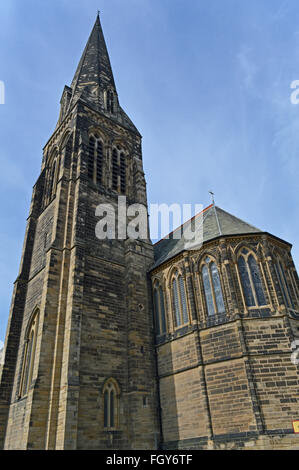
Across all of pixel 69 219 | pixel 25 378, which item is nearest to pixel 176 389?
pixel 25 378

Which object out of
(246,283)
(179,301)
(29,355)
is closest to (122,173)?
(179,301)

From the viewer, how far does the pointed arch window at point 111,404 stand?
14234 millimetres

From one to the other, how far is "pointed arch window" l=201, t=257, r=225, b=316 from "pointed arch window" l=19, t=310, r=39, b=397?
8814 millimetres

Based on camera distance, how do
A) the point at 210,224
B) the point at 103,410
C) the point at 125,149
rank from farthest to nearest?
the point at 125,149 < the point at 210,224 < the point at 103,410

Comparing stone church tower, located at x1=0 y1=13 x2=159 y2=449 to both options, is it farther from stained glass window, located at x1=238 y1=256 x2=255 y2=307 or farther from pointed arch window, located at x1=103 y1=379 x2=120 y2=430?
stained glass window, located at x1=238 y1=256 x2=255 y2=307

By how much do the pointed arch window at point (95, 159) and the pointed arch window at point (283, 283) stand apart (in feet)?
39.2

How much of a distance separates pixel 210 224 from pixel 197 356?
7029 mm

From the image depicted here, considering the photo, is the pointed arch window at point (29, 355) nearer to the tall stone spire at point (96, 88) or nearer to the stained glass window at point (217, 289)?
the stained glass window at point (217, 289)

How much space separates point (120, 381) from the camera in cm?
1547

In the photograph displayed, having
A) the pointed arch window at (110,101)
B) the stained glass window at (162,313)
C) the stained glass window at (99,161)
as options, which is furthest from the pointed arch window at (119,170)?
the stained glass window at (162,313)

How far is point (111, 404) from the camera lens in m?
14.7

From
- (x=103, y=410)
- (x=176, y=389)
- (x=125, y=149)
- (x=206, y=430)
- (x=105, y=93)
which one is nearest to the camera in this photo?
(x=206, y=430)

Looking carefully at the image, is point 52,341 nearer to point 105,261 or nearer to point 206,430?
point 105,261
